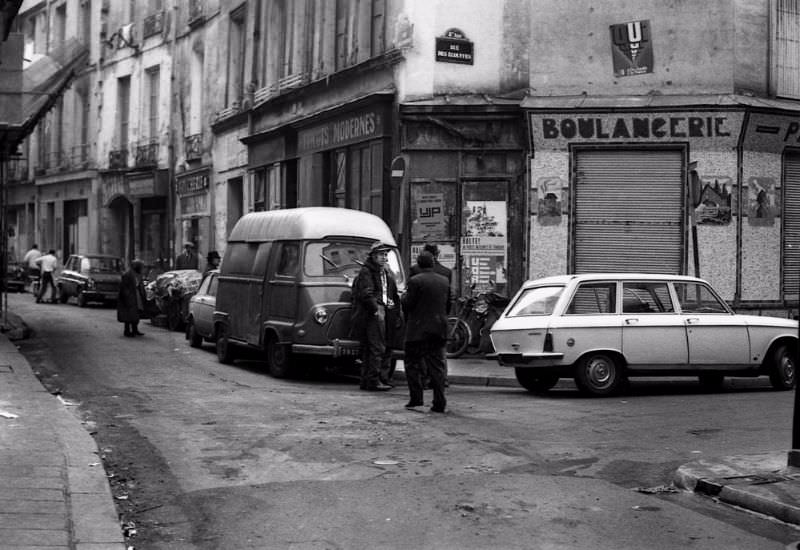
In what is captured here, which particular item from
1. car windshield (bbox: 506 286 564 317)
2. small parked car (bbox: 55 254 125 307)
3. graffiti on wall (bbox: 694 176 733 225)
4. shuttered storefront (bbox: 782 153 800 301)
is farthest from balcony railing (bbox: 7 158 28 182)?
car windshield (bbox: 506 286 564 317)

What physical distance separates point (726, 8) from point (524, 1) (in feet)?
11.7

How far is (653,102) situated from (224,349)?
8630mm

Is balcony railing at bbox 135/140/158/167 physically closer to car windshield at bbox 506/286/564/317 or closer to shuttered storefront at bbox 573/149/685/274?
shuttered storefront at bbox 573/149/685/274

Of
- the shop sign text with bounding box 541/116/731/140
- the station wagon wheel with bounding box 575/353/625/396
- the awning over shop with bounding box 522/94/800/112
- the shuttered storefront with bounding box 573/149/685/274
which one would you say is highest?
the awning over shop with bounding box 522/94/800/112

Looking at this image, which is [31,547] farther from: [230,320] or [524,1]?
[524,1]

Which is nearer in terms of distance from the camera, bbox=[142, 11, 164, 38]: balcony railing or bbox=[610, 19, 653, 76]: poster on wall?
bbox=[610, 19, 653, 76]: poster on wall

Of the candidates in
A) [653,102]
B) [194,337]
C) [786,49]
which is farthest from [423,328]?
[786,49]

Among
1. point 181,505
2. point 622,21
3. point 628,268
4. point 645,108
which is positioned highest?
point 622,21

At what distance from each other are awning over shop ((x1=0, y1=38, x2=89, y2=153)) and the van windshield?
782 cm

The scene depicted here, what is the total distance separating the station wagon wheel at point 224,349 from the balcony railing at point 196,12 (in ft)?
61.8

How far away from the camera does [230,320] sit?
721 inches

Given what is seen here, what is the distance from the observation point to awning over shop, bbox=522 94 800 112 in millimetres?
20609

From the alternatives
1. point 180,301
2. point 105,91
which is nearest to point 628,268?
point 180,301

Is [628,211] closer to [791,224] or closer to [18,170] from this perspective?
[791,224]
